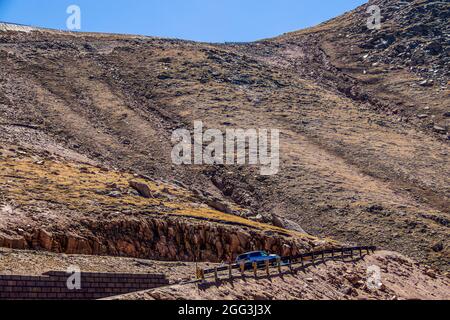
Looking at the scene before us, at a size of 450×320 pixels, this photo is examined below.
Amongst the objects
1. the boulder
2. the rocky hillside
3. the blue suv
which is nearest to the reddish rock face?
the rocky hillside

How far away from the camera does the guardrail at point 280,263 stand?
111ft

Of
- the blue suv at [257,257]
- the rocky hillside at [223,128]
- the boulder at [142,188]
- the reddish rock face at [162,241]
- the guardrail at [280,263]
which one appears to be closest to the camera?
the guardrail at [280,263]

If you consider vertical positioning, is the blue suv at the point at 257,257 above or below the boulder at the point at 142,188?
below

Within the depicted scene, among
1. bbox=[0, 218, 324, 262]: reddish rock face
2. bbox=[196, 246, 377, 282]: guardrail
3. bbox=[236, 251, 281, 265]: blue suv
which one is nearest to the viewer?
bbox=[196, 246, 377, 282]: guardrail

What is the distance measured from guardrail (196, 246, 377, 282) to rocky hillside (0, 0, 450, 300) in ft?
15.0

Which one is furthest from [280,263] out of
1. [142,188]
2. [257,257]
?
[142,188]

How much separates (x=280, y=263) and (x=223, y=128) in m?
43.4

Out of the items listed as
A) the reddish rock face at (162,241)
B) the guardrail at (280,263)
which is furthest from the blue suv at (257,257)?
the reddish rock face at (162,241)

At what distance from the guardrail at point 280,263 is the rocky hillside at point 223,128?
4.58 metres

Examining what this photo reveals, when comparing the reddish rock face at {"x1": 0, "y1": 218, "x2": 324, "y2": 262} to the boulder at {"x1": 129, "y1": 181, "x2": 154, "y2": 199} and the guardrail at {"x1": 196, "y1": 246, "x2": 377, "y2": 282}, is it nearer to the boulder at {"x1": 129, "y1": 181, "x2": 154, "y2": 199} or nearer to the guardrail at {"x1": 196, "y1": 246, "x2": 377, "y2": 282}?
the guardrail at {"x1": 196, "y1": 246, "x2": 377, "y2": 282}

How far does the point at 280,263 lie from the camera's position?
38812 mm

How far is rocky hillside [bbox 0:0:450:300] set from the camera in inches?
1923

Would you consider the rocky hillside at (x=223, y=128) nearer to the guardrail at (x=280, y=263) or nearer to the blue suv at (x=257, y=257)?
the guardrail at (x=280, y=263)
